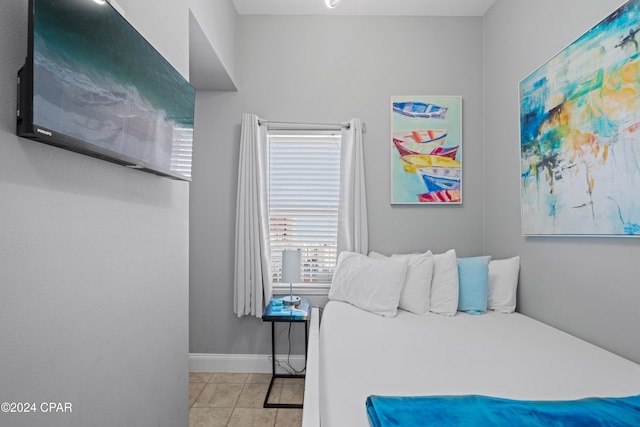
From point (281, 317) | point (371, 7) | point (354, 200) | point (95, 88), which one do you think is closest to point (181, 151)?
point (95, 88)

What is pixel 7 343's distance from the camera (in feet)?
2.36

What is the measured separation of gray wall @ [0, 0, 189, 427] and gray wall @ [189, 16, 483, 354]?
1.26m

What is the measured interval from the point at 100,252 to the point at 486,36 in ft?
10.4

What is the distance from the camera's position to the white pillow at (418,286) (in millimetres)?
2193

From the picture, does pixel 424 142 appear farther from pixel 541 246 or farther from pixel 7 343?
pixel 7 343

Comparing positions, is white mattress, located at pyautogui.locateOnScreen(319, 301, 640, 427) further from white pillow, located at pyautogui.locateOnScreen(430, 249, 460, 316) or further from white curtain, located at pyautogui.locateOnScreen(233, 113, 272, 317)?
white curtain, located at pyautogui.locateOnScreen(233, 113, 272, 317)

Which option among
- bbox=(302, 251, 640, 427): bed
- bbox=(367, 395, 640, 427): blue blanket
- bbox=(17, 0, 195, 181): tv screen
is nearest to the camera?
bbox=(17, 0, 195, 181): tv screen

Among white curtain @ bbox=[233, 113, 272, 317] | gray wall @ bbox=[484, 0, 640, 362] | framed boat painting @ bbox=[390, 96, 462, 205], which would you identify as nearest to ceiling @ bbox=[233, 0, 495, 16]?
gray wall @ bbox=[484, 0, 640, 362]

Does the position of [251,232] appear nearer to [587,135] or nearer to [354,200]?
[354,200]

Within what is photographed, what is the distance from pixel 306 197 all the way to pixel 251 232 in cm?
56

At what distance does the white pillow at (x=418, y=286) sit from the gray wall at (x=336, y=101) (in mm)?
502

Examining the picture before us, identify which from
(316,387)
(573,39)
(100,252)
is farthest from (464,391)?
(573,39)

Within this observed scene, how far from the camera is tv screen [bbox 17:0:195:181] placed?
0.73m

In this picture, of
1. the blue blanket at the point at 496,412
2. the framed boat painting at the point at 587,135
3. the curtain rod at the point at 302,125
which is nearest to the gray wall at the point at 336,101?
the curtain rod at the point at 302,125
